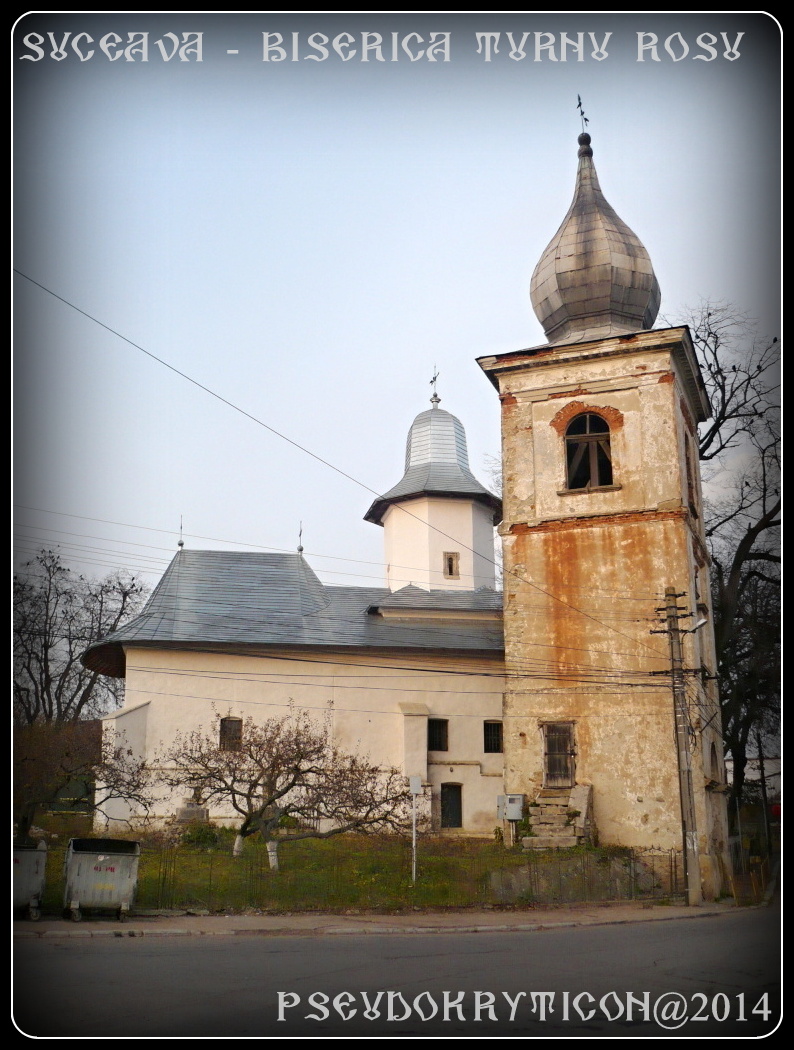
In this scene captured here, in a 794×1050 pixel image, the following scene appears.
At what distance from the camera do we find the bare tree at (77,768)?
23047 mm

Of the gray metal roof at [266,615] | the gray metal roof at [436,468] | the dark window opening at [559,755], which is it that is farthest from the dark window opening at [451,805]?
the gray metal roof at [436,468]

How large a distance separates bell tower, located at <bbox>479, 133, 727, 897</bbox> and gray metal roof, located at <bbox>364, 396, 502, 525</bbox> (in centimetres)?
981

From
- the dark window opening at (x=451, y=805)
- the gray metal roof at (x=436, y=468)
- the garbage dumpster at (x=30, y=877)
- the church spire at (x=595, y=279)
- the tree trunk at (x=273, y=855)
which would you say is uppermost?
the church spire at (x=595, y=279)

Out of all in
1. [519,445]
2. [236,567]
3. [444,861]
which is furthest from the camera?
[236,567]

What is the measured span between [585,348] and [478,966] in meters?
19.6

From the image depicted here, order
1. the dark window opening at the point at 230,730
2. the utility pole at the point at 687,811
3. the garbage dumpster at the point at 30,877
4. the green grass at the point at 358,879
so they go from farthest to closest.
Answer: the dark window opening at the point at 230,730
the utility pole at the point at 687,811
the green grass at the point at 358,879
the garbage dumpster at the point at 30,877

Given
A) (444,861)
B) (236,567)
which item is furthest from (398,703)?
(444,861)

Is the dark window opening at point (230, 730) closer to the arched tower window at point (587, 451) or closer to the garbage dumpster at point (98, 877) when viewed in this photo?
the arched tower window at point (587, 451)

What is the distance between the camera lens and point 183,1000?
9.03 m

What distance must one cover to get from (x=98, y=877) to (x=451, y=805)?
17763mm

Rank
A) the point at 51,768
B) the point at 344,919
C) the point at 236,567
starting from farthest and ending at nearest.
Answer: the point at 236,567 → the point at 51,768 → the point at 344,919

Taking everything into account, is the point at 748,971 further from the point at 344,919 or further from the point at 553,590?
→ the point at 553,590

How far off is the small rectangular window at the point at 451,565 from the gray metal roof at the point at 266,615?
5.12 ft
